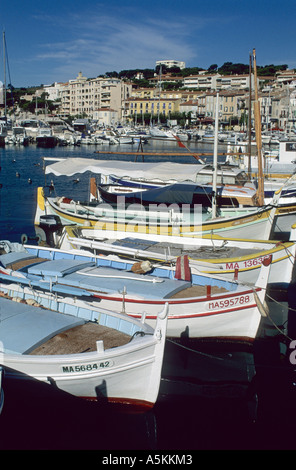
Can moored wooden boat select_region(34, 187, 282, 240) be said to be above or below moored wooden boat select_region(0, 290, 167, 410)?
above

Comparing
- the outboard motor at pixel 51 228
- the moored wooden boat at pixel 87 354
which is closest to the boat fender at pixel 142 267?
the moored wooden boat at pixel 87 354

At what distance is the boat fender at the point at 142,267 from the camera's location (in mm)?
13344

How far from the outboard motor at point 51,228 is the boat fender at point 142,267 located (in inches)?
264

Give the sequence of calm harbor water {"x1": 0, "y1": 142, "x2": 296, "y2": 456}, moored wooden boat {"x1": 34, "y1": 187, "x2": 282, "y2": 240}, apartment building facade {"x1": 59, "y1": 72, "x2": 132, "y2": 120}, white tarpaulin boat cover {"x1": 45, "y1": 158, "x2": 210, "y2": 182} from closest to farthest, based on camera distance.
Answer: calm harbor water {"x1": 0, "y1": 142, "x2": 296, "y2": 456}
moored wooden boat {"x1": 34, "y1": 187, "x2": 282, "y2": 240}
white tarpaulin boat cover {"x1": 45, "y1": 158, "x2": 210, "y2": 182}
apartment building facade {"x1": 59, "y1": 72, "x2": 132, "y2": 120}

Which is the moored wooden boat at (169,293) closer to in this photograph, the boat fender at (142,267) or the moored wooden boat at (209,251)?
the boat fender at (142,267)

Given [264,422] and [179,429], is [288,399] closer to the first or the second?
[264,422]

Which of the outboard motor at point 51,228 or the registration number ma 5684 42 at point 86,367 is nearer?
the registration number ma 5684 42 at point 86,367

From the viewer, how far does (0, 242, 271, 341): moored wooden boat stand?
1146 cm

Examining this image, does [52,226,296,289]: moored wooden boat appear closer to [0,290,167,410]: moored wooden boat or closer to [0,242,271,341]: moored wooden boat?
[0,242,271,341]: moored wooden boat

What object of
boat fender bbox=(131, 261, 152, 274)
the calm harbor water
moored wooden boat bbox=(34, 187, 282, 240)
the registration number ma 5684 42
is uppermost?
moored wooden boat bbox=(34, 187, 282, 240)

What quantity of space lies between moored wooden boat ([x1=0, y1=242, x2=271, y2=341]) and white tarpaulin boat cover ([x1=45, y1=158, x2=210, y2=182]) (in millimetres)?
9138

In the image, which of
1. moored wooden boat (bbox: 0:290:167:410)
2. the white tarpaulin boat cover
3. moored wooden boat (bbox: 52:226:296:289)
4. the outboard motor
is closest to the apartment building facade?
the white tarpaulin boat cover

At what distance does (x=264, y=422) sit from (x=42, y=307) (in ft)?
19.8
